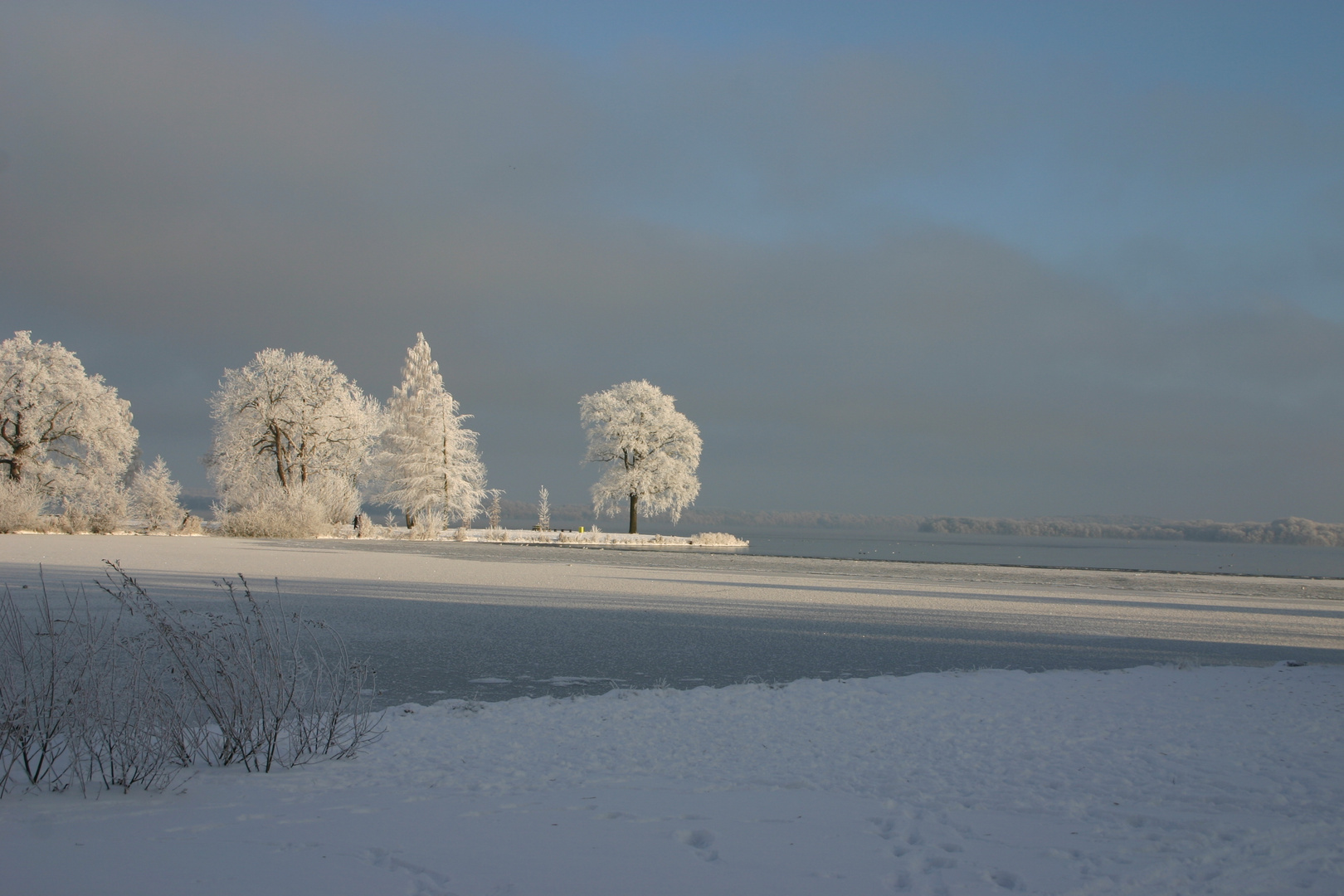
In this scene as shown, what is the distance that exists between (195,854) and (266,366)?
4594 centimetres

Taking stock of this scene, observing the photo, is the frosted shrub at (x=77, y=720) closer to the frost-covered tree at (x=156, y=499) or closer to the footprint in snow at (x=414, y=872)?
the footprint in snow at (x=414, y=872)

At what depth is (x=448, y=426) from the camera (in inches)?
1916

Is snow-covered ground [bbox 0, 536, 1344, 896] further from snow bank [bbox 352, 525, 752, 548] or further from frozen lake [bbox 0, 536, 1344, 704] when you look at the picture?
snow bank [bbox 352, 525, 752, 548]

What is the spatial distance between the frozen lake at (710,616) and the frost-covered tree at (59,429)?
17.7m

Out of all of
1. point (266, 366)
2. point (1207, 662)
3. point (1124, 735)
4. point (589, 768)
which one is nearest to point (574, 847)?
point (589, 768)

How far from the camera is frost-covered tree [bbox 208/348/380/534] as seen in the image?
44.2 metres

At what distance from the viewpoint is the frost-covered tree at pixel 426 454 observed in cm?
4756

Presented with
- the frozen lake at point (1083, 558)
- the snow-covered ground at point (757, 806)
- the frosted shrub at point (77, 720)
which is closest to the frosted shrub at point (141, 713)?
A: the frosted shrub at point (77, 720)

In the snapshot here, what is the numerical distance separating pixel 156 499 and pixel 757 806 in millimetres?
48940

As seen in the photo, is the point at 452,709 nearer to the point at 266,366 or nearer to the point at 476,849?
the point at 476,849

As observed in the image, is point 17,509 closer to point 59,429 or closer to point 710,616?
point 59,429

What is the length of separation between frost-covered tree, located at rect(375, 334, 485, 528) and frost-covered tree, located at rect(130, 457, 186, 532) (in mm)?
10090

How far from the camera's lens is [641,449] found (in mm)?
47688

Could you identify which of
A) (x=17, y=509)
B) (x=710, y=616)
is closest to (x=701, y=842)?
(x=710, y=616)
